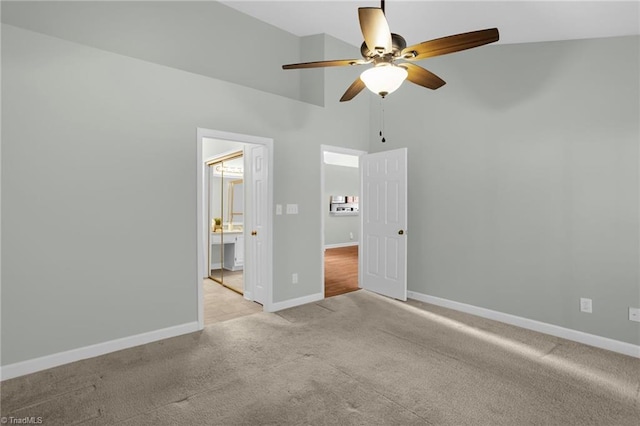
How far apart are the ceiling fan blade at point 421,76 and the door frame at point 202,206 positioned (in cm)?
190

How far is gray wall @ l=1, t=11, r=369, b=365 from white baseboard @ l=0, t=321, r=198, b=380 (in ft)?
0.17

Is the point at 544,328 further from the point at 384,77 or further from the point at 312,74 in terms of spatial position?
the point at 312,74

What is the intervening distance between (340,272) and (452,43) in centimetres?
468

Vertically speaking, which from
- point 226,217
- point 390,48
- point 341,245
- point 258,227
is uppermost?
point 390,48

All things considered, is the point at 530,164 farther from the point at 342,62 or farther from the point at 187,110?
the point at 187,110

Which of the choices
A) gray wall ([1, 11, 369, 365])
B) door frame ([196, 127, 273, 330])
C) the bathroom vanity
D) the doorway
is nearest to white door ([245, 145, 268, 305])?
door frame ([196, 127, 273, 330])

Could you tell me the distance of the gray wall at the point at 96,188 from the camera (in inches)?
94.1

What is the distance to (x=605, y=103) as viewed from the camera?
2.86 metres

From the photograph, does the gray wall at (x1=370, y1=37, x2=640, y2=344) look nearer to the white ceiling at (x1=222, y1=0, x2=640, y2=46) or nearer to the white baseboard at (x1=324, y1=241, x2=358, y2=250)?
the white ceiling at (x1=222, y1=0, x2=640, y2=46)

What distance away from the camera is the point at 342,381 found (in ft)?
7.68

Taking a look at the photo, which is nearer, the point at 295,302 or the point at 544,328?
the point at 544,328

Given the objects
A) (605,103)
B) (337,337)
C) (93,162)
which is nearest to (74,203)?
(93,162)

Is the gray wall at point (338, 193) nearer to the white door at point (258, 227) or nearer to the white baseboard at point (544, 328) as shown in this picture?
the white door at point (258, 227)

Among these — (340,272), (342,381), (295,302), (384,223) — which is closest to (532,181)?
(384,223)
